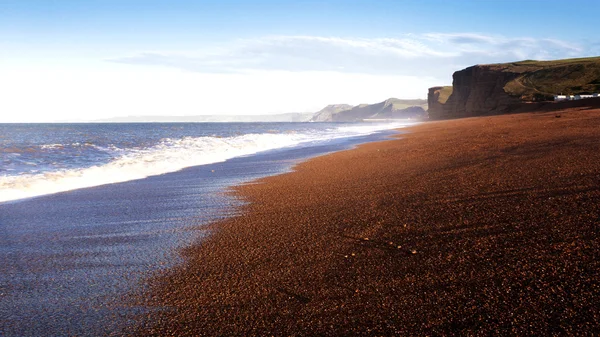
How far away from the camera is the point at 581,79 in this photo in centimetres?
5412

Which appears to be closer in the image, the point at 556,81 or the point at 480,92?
the point at 556,81

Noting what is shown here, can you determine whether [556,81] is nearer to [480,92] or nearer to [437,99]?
[480,92]

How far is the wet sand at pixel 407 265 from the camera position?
3387 millimetres

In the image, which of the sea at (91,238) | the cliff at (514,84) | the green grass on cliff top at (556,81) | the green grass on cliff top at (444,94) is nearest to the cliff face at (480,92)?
the cliff at (514,84)

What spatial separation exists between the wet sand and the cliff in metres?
56.1

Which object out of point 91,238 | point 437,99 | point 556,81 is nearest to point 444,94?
point 437,99

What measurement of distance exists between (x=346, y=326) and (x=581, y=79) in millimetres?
64803

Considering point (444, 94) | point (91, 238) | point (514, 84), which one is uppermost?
point (444, 94)

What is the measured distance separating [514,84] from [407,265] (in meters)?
71.4

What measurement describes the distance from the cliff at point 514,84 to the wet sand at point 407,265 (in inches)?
2209

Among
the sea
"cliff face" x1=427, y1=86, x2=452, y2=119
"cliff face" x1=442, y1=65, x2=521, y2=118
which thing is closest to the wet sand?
the sea

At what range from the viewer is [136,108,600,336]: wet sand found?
3.39m

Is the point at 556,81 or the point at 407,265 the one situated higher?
the point at 556,81

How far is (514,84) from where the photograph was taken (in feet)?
215
